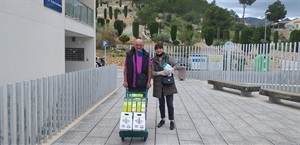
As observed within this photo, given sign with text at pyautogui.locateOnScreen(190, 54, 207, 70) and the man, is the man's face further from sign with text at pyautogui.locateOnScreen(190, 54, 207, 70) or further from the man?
sign with text at pyautogui.locateOnScreen(190, 54, 207, 70)

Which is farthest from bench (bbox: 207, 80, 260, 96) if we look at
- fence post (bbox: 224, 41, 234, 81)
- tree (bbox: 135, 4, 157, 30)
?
tree (bbox: 135, 4, 157, 30)

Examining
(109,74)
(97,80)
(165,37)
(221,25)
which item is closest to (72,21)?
(109,74)

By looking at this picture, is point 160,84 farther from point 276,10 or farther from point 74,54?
point 276,10

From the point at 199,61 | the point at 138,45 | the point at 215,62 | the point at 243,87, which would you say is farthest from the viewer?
the point at 199,61

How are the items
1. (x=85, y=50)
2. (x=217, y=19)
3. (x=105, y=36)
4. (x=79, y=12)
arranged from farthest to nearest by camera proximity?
1. (x=217, y=19)
2. (x=105, y=36)
3. (x=85, y=50)
4. (x=79, y=12)

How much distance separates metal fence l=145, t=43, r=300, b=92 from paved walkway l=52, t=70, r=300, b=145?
2.87m

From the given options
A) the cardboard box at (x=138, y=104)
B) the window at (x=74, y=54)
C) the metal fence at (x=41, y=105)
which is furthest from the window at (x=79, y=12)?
the cardboard box at (x=138, y=104)

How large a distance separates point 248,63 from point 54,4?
31.3ft

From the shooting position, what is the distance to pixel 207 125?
6914mm

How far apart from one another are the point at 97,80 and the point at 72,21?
7.20 meters

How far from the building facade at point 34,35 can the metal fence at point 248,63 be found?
291 inches

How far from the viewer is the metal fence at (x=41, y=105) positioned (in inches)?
164

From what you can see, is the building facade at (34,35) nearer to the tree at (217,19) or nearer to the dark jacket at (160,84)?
the dark jacket at (160,84)

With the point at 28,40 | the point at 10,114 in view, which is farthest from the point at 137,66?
the point at 28,40
